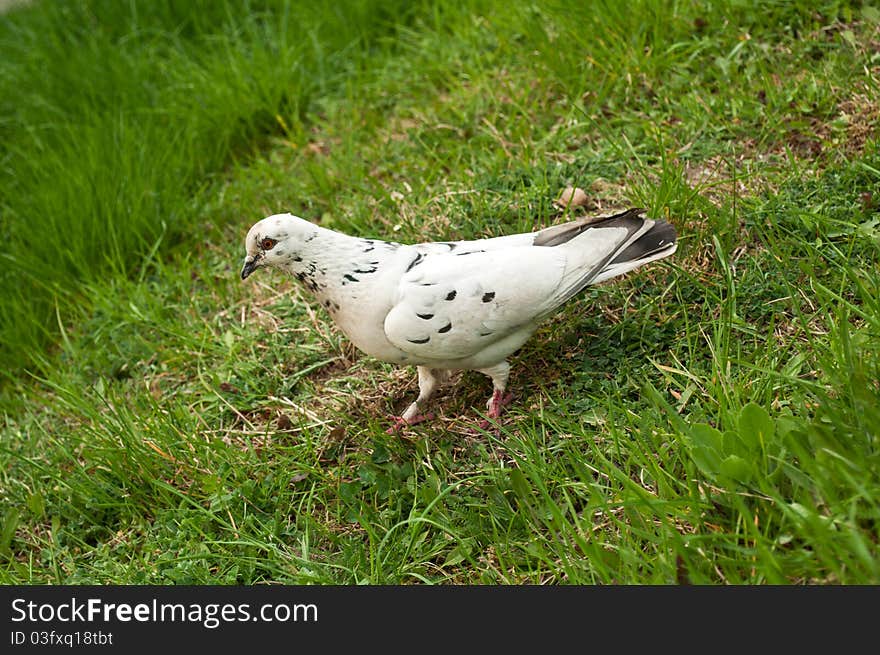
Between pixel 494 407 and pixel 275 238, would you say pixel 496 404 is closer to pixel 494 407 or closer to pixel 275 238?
pixel 494 407

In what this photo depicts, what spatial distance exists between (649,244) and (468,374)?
100cm

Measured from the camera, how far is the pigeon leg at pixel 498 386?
11.1 ft

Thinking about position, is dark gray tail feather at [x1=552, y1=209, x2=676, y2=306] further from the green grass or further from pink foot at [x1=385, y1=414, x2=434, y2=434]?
pink foot at [x1=385, y1=414, x2=434, y2=434]

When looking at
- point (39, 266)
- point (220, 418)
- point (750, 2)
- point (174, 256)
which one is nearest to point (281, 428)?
point (220, 418)

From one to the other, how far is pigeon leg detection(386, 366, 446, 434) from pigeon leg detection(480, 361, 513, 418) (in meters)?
0.22

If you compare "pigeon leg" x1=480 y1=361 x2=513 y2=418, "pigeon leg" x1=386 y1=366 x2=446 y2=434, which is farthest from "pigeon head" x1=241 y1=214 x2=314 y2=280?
"pigeon leg" x1=480 y1=361 x2=513 y2=418

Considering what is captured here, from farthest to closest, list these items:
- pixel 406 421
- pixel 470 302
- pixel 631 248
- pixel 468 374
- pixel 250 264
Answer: pixel 468 374 < pixel 406 421 < pixel 250 264 < pixel 631 248 < pixel 470 302

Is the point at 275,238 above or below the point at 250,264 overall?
above

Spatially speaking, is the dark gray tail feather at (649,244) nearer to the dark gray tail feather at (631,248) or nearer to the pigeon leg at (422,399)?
the dark gray tail feather at (631,248)

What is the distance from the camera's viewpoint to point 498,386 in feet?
11.3

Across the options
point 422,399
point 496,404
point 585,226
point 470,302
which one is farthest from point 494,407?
point 585,226

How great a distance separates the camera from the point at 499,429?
Answer: 3.32m

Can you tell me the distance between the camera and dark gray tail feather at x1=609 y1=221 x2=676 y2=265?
322 cm
